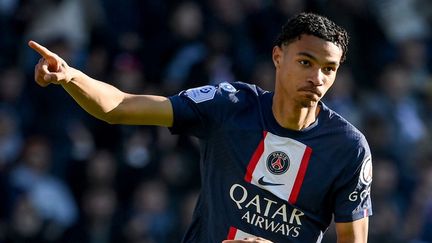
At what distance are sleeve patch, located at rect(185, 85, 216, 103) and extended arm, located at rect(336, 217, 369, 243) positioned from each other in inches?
38.8

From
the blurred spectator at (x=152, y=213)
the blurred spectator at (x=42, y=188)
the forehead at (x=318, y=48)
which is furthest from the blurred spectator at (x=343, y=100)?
the forehead at (x=318, y=48)

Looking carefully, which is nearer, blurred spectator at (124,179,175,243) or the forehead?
the forehead

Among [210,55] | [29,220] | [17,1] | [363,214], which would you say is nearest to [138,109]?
[363,214]

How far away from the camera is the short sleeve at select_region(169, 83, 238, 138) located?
6.14 m

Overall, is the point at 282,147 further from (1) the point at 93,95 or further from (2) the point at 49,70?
(2) the point at 49,70

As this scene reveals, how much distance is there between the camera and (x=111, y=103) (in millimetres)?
5984

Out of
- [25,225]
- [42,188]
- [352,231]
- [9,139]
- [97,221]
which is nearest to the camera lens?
[352,231]

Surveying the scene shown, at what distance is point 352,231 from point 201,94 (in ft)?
3.62

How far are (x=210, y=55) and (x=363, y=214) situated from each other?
20.8 ft

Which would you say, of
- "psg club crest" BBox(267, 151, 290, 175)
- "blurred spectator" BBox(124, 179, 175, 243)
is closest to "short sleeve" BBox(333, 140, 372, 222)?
"psg club crest" BBox(267, 151, 290, 175)

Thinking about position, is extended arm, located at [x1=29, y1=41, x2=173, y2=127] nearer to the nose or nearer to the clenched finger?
the clenched finger

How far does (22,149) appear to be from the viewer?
1166cm

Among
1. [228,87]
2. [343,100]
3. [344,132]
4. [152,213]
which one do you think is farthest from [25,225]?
[344,132]

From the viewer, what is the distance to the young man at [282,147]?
19.9ft
